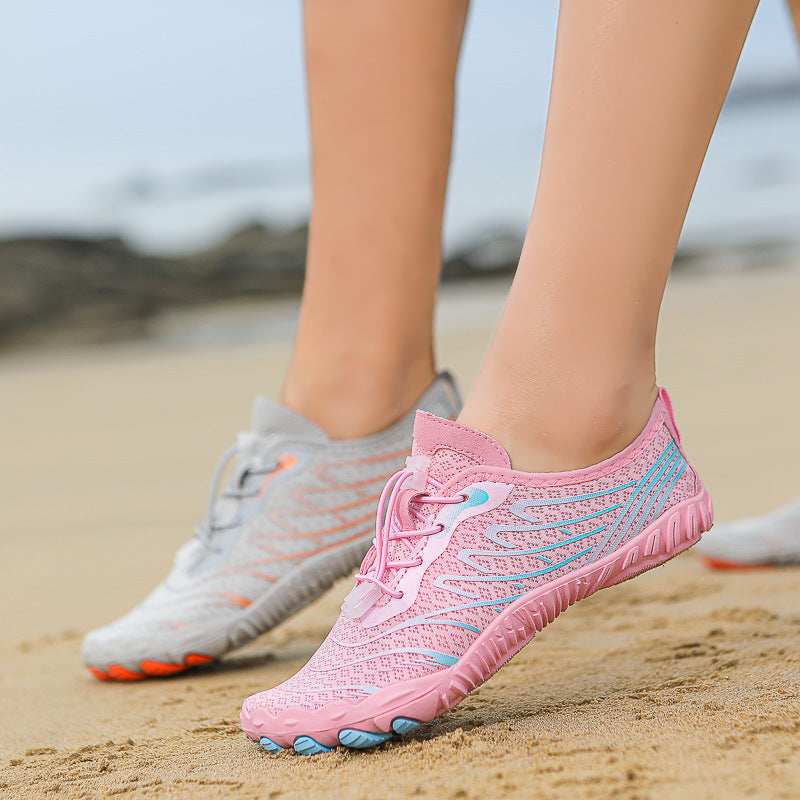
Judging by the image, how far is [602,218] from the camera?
0.74 meters

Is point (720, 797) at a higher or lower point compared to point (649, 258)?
lower

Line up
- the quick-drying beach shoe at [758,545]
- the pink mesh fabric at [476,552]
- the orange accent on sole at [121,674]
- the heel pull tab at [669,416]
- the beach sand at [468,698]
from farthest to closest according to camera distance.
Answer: the quick-drying beach shoe at [758,545] < the orange accent on sole at [121,674] < the heel pull tab at [669,416] < the pink mesh fabric at [476,552] < the beach sand at [468,698]

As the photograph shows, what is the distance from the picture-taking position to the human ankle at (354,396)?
1.08 metres

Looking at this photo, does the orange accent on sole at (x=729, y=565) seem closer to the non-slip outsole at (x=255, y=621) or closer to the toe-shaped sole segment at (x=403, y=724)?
the non-slip outsole at (x=255, y=621)

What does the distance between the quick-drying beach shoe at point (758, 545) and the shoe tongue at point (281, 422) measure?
59cm

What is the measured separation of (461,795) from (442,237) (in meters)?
0.70

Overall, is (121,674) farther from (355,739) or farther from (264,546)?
(355,739)

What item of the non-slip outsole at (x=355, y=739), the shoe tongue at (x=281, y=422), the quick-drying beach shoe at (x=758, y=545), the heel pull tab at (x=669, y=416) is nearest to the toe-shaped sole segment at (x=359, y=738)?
the non-slip outsole at (x=355, y=739)

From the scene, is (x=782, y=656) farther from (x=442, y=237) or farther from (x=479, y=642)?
(x=442, y=237)

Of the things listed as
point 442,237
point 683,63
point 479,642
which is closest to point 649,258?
point 683,63

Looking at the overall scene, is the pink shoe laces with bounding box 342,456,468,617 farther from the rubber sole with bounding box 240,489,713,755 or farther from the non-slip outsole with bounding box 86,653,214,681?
the non-slip outsole with bounding box 86,653,214,681

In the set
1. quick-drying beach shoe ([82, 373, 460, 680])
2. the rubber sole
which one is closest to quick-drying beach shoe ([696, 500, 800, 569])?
quick-drying beach shoe ([82, 373, 460, 680])

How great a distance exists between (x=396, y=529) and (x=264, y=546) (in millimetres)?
326

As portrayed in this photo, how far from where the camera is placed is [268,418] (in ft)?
3.60
